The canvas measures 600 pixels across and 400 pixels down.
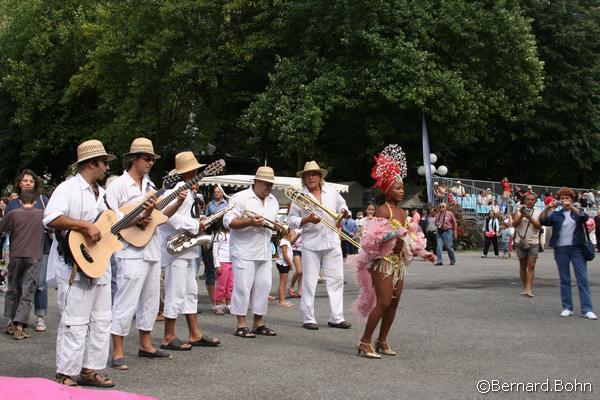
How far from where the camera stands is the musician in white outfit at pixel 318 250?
963cm

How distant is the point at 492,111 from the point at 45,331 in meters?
26.4

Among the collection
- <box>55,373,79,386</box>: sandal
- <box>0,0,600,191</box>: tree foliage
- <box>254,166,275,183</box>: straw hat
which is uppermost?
<box>0,0,600,191</box>: tree foliage

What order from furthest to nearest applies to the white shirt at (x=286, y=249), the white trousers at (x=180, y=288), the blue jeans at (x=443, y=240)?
the blue jeans at (x=443, y=240) → the white shirt at (x=286, y=249) → the white trousers at (x=180, y=288)

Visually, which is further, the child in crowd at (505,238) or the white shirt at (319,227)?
the child in crowd at (505,238)

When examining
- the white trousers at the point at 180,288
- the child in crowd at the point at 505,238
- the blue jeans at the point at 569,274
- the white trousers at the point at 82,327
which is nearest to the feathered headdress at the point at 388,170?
the white trousers at the point at 180,288

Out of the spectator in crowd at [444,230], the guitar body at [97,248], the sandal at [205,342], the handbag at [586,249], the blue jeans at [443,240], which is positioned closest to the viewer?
the guitar body at [97,248]

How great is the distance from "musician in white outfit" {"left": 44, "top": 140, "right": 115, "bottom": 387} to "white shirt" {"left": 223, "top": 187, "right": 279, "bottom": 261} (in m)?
2.70

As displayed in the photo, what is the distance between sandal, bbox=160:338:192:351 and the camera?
7.97 metres

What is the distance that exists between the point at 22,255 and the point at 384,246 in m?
4.46

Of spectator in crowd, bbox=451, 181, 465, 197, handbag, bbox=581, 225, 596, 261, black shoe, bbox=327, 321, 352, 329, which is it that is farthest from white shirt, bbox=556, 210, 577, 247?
spectator in crowd, bbox=451, 181, 465, 197

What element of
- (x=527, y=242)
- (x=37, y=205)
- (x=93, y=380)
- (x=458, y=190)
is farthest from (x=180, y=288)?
(x=458, y=190)

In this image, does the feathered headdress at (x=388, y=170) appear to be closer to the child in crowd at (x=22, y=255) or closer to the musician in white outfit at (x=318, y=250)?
the musician in white outfit at (x=318, y=250)

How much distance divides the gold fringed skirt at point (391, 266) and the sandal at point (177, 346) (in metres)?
2.11

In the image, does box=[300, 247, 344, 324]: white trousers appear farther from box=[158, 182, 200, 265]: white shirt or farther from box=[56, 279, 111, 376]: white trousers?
box=[56, 279, 111, 376]: white trousers
